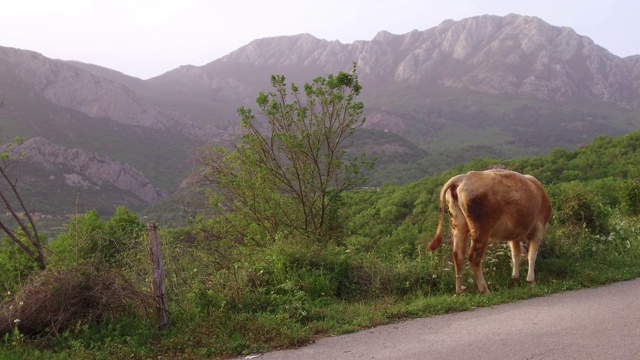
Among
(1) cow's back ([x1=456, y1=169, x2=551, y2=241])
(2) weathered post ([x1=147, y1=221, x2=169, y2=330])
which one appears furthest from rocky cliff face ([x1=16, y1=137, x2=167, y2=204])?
(1) cow's back ([x1=456, y1=169, x2=551, y2=241])

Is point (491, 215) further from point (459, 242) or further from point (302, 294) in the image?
point (302, 294)

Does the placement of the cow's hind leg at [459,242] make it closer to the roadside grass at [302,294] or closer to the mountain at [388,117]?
the roadside grass at [302,294]

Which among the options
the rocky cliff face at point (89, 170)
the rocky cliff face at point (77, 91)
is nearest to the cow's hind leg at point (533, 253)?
the rocky cliff face at point (89, 170)

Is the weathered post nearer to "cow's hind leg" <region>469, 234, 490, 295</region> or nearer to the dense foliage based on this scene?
the dense foliage

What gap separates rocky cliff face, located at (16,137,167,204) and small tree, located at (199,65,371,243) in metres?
79.8

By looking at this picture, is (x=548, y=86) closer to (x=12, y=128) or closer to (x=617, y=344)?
(x=12, y=128)

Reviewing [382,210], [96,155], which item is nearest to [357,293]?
[382,210]

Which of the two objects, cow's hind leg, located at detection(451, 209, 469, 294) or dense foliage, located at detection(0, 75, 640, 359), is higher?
cow's hind leg, located at detection(451, 209, 469, 294)

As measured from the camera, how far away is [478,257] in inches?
→ 302

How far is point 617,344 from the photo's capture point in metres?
5.20

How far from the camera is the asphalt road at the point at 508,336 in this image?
16.8 ft

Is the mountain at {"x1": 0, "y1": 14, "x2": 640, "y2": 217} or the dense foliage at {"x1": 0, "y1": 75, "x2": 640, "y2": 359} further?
the mountain at {"x1": 0, "y1": 14, "x2": 640, "y2": 217}

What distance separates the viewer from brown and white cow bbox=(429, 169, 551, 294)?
25.2ft

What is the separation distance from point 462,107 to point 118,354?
177767mm
